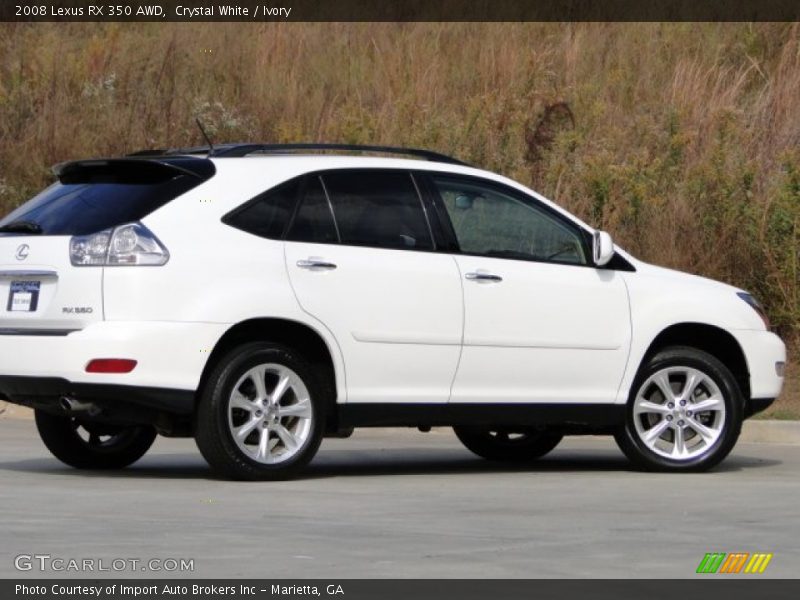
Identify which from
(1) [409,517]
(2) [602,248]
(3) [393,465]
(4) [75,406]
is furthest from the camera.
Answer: (3) [393,465]

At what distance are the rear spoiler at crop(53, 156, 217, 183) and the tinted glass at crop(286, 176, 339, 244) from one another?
56 centimetres

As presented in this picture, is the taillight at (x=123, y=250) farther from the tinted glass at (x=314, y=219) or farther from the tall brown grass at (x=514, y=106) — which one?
the tall brown grass at (x=514, y=106)

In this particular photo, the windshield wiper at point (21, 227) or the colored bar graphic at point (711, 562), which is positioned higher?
the windshield wiper at point (21, 227)

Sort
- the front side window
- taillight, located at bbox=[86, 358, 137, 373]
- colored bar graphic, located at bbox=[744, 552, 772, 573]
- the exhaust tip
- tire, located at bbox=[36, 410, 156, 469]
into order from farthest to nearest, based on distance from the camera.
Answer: tire, located at bbox=[36, 410, 156, 469] → the front side window → the exhaust tip → taillight, located at bbox=[86, 358, 137, 373] → colored bar graphic, located at bbox=[744, 552, 772, 573]

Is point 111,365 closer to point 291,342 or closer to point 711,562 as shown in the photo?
point 291,342

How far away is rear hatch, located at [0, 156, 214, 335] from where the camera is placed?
10578 mm

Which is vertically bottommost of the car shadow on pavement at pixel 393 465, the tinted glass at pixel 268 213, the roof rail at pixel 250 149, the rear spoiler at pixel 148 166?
the car shadow on pavement at pixel 393 465

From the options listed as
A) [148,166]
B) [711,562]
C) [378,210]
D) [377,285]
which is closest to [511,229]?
[378,210]

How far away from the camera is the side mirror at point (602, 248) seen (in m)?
11.8

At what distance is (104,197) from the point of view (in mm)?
11000

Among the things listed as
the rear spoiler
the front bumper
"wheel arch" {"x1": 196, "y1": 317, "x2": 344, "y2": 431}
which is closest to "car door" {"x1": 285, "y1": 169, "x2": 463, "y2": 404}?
"wheel arch" {"x1": 196, "y1": 317, "x2": 344, "y2": 431}

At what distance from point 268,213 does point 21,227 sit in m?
1.43

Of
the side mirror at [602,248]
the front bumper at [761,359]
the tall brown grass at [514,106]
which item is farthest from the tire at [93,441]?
the tall brown grass at [514,106]

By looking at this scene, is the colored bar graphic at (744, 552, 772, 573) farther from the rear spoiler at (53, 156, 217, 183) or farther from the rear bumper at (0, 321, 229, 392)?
the rear spoiler at (53, 156, 217, 183)
